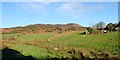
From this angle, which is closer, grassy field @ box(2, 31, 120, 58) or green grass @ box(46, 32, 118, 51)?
grassy field @ box(2, 31, 120, 58)

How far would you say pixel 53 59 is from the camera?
1928 centimetres

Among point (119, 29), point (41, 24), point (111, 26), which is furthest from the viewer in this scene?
point (41, 24)

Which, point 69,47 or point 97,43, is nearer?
point 69,47

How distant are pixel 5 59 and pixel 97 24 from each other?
71.5m

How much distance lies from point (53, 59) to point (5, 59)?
157 inches

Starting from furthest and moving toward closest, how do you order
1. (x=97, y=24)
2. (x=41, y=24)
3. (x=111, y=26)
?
(x=41, y=24) < (x=97, y=24) < (x=111, y=26)

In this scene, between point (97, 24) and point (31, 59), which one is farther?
point (97, 24)

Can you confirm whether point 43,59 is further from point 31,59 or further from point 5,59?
point 5,59

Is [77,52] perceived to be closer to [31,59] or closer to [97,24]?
[31,59]

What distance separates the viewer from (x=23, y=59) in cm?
1891

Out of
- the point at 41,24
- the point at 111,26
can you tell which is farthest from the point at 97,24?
the point at 111,26

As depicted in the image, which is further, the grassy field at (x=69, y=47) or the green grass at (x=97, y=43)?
the green grass at (x=97, y=43)

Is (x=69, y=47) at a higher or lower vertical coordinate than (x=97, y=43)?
lower

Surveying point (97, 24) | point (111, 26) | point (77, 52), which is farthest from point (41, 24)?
point (77, 52)
